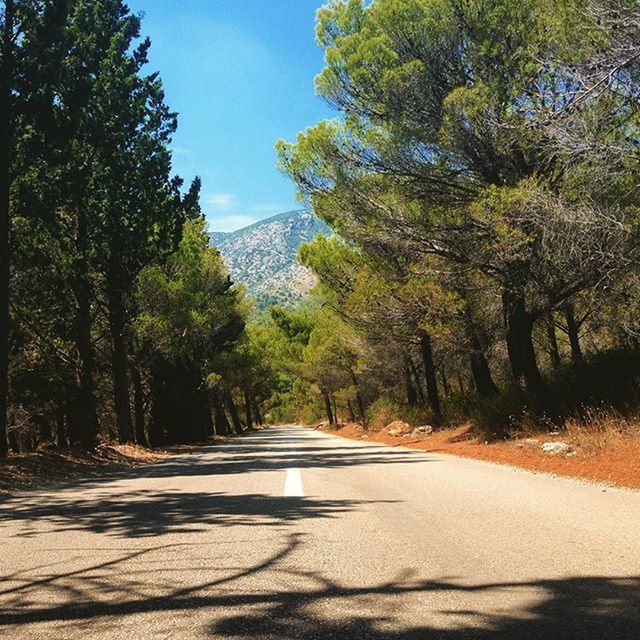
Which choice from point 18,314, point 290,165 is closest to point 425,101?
point 290,165

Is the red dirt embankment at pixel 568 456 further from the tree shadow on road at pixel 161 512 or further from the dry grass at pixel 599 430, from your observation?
the tree shadow on road at pixel 161 512

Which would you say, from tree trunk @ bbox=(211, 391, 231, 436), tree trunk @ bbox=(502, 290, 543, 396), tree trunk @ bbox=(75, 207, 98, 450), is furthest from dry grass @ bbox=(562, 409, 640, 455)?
tree trunk @ bbox=(211, 391, 231, 436)

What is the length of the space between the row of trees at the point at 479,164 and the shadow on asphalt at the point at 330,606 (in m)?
8.65

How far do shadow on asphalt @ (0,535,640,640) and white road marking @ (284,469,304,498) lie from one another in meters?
4.04

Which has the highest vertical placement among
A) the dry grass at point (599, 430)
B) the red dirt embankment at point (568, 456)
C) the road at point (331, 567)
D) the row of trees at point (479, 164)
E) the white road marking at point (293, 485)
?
the row of trees at point (479, 164)

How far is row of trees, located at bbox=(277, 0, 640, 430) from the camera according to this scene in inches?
447

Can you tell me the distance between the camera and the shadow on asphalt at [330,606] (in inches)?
109

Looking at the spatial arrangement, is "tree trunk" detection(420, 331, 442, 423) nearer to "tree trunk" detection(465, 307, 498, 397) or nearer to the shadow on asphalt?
"tree trunk" detection(465, 307, 498, 397)

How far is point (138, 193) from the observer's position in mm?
19188

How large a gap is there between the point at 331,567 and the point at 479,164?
1268cm

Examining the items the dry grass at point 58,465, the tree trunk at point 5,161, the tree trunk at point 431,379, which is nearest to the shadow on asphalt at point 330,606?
the dry grass at point 58,465

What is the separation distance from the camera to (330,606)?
10.3 feet

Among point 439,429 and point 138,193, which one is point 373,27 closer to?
point 138,193

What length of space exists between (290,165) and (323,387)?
122ft
